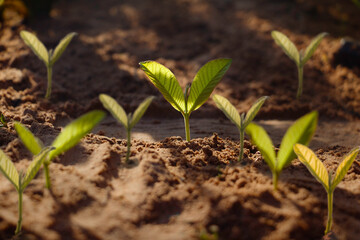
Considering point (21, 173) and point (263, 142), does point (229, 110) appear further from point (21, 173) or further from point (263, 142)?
point (21, 173)

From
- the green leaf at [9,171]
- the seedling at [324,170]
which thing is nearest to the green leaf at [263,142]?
the seedling at [324,170]

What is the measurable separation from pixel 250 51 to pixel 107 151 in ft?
6.80

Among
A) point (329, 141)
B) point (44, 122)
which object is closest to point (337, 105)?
point (329, 141)

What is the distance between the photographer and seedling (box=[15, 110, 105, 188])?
136 centimetres

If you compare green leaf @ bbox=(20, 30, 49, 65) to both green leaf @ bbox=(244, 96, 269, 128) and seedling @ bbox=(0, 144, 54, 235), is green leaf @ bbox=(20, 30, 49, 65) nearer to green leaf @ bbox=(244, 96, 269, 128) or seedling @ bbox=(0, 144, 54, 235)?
seedling @ bbox=(0, 144, 54, 235)

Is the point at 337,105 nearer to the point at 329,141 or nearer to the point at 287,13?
the point at 329,141

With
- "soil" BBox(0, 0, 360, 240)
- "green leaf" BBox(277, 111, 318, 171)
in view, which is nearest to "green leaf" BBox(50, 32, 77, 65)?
"soil" BBox(0, 0, 360, 240)

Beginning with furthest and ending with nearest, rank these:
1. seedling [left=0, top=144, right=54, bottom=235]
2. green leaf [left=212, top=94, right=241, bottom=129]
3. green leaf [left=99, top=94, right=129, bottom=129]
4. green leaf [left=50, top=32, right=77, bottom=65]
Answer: green leaf [left=50, top=32, right=77, bottom=65], green leaf [left=212, top=94, right=241, bottom=129], green leaf [left=99, top=94, right=129, bottom=129], seedling [left=0, top=144, right=54, bottom=235]

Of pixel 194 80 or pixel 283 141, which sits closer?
pixel 283 141

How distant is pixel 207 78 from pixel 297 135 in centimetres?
53

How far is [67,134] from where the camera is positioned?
1402 millimetres

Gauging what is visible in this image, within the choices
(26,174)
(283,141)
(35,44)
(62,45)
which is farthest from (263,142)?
(35,44)

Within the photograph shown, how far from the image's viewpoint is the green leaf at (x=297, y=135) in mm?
1388

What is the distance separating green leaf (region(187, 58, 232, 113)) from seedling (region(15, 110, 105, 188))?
552mm
